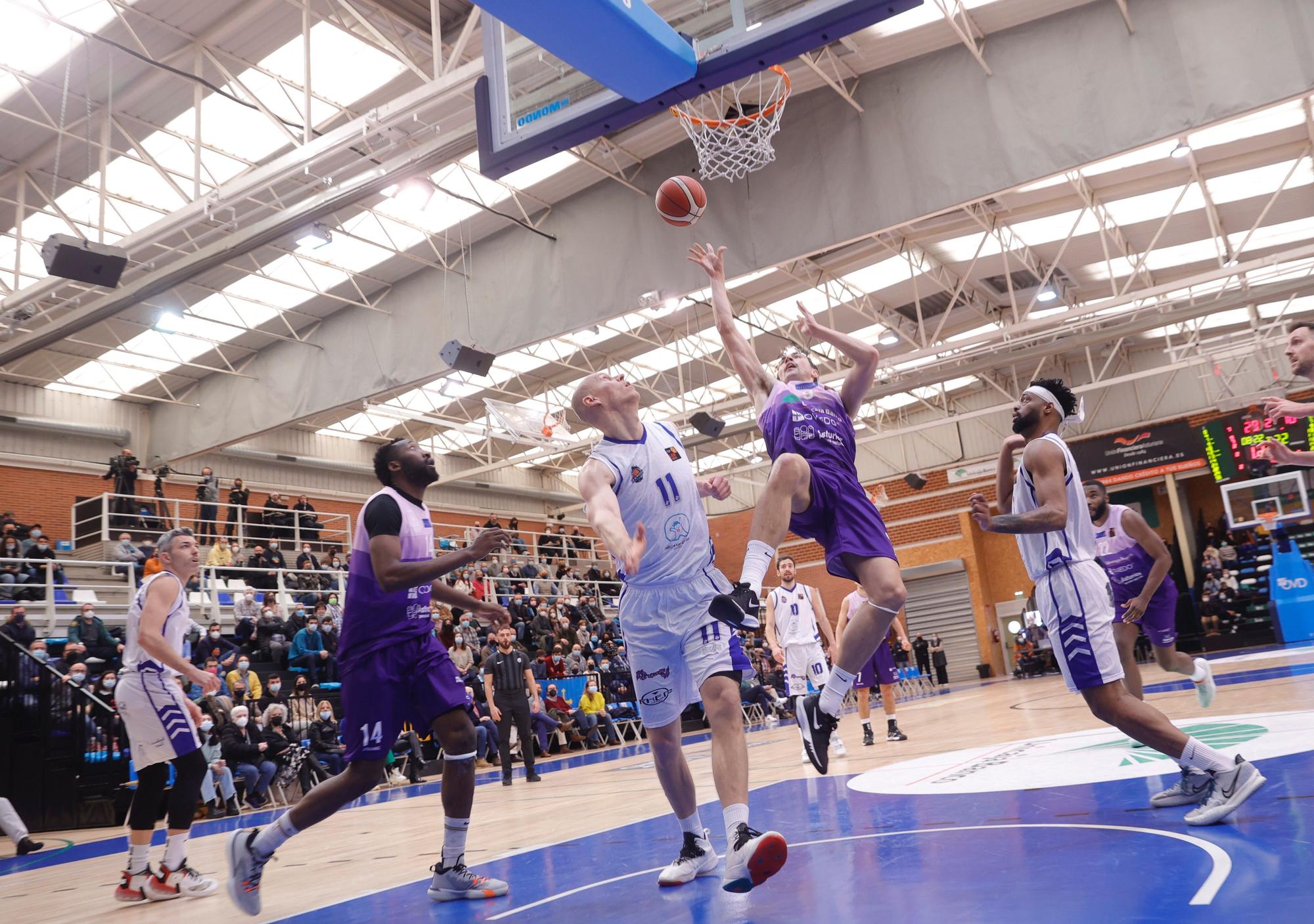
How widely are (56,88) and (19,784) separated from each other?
9.95 m

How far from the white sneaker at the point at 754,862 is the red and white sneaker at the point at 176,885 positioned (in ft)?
11.5

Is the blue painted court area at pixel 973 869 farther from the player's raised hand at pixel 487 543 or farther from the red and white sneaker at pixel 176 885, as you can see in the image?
the player's raised hand at pixel 487 543

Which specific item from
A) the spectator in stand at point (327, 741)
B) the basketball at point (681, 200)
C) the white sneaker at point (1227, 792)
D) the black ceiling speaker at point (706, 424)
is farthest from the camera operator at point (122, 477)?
the white sneaker at point (1227, 792)

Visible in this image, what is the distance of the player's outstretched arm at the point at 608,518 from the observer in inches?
132

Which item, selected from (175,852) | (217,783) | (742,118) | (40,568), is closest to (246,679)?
(217,783)

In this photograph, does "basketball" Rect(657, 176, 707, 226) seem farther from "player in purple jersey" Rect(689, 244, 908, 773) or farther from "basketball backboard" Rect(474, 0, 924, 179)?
"player in purple jersey" Rect(689, 244, 908, 773)

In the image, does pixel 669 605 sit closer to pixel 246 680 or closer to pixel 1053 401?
pixel 1053 401

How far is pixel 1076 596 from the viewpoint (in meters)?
4.26

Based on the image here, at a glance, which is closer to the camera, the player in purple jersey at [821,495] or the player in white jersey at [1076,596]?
the player in white jersey at [1076,596]

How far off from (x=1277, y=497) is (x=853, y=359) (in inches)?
932

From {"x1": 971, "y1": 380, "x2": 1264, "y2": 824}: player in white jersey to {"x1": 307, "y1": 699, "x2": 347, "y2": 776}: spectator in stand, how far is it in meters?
10.8

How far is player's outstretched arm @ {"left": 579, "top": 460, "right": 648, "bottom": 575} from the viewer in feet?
11.0

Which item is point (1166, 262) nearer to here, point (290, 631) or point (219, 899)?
point (290, 631)

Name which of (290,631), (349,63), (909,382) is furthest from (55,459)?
(909,382)
